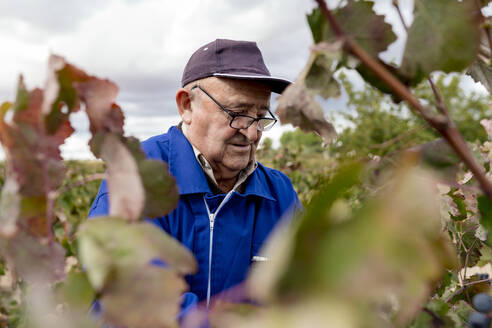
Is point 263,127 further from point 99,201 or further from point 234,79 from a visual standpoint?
point 99,201

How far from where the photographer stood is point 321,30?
81cm

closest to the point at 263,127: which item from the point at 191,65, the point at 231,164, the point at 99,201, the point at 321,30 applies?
the point at 231,164

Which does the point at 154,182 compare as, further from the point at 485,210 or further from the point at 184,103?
the point at 184,103

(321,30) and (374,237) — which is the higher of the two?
(321,30)

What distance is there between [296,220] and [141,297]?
21 cm

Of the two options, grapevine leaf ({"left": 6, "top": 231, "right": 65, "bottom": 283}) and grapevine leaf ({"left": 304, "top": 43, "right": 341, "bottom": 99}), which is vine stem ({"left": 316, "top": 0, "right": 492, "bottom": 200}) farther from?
grapevine leaf ({"left": 6, "top": 231, "right": 65, "bottom": 283})

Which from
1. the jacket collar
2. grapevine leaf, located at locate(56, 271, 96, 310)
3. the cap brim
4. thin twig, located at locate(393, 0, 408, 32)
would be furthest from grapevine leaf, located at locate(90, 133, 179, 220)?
the cap brim

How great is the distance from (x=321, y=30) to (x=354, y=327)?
562 millimetres

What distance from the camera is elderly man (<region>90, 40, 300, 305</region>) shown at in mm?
2459

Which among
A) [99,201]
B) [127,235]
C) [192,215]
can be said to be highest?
[127,235]

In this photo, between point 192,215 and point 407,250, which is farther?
point 192,215

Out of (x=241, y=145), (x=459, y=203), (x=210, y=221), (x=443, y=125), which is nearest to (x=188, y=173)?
(x=210, y=221)

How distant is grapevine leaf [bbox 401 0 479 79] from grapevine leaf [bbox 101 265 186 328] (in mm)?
520

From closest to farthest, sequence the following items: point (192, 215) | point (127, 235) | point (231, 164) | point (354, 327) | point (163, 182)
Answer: point (354, 327) → point (127, 235) → point (163, 182) → point (192, 215) → point (231, 164)
